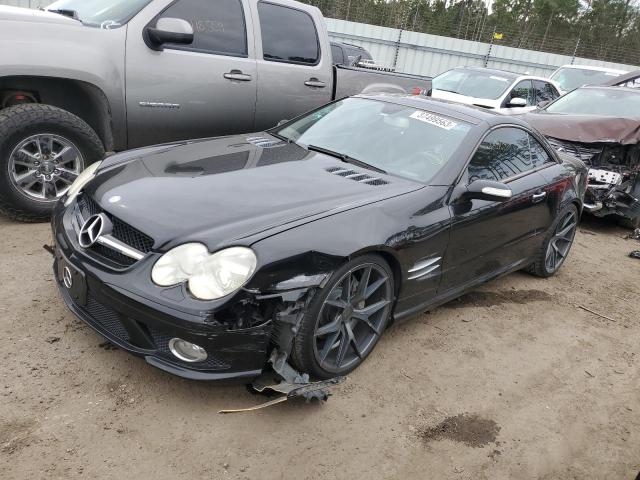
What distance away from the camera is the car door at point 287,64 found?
5.38m

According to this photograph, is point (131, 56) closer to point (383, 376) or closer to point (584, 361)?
point (383, 376)

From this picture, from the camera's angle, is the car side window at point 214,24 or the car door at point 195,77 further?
the car side window at point 214,24

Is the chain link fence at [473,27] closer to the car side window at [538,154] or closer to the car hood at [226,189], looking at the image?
the car side window at [538,154]

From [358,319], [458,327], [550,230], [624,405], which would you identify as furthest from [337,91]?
[624,405]

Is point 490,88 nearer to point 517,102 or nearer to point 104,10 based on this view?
point 517,102

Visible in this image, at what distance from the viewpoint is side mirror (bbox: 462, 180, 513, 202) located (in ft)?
11.0

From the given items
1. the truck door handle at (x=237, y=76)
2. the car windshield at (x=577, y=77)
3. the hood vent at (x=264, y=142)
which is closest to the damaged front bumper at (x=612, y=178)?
the truck door handle at (x=237, y=76)

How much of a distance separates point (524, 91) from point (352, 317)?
28.9 ft

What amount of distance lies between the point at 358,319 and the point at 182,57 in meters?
3.09

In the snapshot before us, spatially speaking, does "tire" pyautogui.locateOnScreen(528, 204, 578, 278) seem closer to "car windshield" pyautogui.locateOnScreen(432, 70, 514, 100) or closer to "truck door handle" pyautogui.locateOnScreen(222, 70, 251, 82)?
"truck door handle" pyautogui.locateOnScreen(222, 70, 251, 82)

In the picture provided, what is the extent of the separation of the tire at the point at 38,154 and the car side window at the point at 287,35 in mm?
2011

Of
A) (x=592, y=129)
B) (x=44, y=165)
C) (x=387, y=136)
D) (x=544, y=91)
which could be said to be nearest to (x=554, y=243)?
(x=387, y=136)

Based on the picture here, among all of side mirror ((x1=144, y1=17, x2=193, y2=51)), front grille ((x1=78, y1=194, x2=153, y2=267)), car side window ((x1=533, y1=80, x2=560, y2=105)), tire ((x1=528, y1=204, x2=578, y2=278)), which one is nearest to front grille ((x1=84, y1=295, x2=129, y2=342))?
front grille ((x1=78, y1=194, x2=153, y2=267))

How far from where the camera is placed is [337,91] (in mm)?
6137
